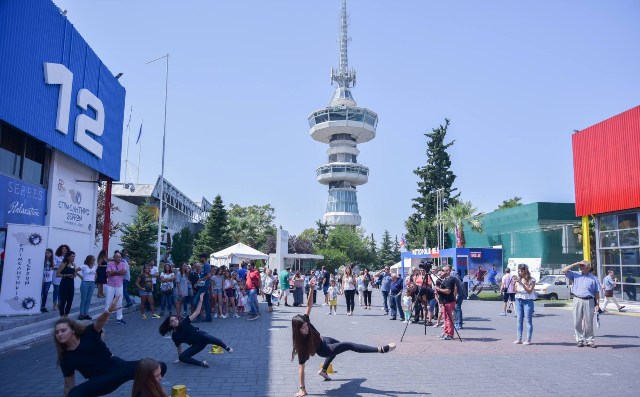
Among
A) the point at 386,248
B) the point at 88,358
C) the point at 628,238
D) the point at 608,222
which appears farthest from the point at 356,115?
the point at 88,358

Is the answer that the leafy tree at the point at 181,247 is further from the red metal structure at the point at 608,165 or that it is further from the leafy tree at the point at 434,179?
the red metal structure at the point at 608,165

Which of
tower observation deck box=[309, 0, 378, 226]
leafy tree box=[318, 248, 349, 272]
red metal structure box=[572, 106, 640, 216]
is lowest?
leafy tree box=[318, 248, 349, 272]

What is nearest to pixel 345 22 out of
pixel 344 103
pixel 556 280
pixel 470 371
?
pixel 344 103

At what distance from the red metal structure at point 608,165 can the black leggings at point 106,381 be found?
904 inches

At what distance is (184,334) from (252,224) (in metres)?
65.8

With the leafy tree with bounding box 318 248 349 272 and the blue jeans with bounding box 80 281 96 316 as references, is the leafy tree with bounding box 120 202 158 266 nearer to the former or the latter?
the blue jeans with bounding box 80 281 96 316

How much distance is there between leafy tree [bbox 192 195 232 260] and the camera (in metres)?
59.3

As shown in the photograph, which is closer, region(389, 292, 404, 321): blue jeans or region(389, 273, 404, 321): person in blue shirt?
region(389, 292, 404, 321): blue jeans

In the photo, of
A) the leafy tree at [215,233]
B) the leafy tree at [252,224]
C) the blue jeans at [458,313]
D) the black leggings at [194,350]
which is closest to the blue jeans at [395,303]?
the blue jeans at [458,313]

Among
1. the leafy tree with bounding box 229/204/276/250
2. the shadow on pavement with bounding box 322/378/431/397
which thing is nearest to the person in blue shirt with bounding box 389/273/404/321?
the shadow on pavement with bounding box 322/378/431/397

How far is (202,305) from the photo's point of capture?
14711 mm

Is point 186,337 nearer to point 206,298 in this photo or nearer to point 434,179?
point 206,298

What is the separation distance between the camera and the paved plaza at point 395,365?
670 centimetres

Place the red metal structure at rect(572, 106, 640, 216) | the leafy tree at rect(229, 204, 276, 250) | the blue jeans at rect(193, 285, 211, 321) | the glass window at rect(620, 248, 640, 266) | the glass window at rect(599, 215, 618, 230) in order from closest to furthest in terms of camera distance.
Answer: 1. the blue jeans at rect(193, 285, 211, 321)
2. the red metal structure at rect(572, 106, 640, 216)
3. the glass window at rect(620, 248, 640, 266)
4. the glass window at rect(599, 215, 618, 230)
5. the leafy tree at rect(229, 204, 276, 250)
